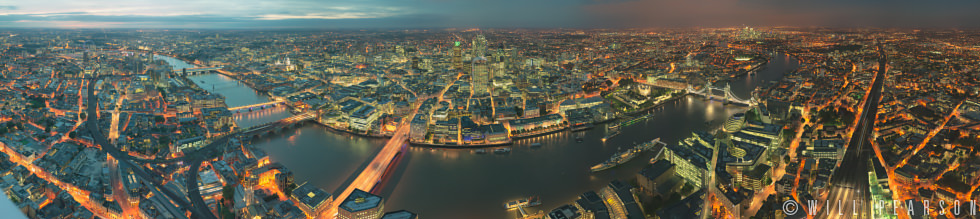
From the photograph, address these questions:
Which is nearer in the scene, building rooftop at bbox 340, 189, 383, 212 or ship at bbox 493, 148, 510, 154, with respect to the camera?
building rooftop at bbox 340, 189, 383, 212

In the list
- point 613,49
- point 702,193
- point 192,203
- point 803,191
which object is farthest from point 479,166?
point 613,49

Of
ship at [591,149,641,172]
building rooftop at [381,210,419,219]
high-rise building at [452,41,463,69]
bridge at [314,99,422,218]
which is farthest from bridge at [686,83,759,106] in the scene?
building rooftop at [381,210,419,219]

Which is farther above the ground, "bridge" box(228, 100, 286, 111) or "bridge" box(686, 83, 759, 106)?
"bridge" box(686, 83, 759, 106)

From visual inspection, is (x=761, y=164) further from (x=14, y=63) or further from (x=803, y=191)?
(x=14, y=63)

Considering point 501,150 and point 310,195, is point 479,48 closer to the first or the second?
point 501,150

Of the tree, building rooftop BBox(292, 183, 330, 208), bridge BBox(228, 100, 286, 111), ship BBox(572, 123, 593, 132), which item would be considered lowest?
building rooftop BBox(292, 183, 330, 208)

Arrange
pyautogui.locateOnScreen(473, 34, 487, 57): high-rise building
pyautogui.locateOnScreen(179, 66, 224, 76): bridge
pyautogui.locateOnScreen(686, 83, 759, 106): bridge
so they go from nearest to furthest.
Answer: pyautogui.locateOnScreen(686, 83, 759, 106): bridge, pyautogui.locateOnScreen(179, 66, 224, 76): bridge, pyautogui.locateOnScreen(473, 34, 487, 57): high-rise building

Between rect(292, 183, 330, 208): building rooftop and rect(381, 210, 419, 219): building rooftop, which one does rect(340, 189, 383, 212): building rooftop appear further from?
rect(292, 183, 330, 208): building rooftop
